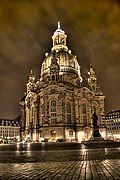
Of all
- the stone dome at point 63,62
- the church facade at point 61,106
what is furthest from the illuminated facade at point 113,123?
the stone dome at point 63,62

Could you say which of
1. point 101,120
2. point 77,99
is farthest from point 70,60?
point 101,120

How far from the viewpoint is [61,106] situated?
247 feet

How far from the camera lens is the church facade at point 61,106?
73875 millimetres

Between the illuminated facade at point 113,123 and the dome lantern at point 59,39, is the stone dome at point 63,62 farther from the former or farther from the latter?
the illuminated facade at point 113,123

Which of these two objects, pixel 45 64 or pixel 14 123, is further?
pixel 14 123

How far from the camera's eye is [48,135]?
237ft

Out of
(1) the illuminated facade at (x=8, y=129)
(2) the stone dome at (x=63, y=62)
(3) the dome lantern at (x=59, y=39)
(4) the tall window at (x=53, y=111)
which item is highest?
(3) the dome lantern at (x=59, y=39)

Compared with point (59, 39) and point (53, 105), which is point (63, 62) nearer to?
point (59, 39)

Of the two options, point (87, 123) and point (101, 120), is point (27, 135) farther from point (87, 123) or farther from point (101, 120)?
point (101, 120)

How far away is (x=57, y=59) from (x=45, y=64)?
8383 millimetres

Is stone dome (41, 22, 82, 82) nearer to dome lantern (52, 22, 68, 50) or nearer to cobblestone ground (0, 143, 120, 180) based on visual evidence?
dome lantern (52, 22, 68, 50)

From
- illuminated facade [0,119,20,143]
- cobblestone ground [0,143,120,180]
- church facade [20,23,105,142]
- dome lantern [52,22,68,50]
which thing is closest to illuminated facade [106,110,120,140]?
church facade [20,23,105,142]

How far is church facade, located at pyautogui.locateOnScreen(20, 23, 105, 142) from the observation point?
73.9 metres

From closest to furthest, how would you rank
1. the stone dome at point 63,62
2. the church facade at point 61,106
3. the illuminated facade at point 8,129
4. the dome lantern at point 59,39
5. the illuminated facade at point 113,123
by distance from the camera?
the church facade at point 61,106
the stone dome at point 63,62
the dome lantern at point 59,39
the illuminated facade at point 113,123
the illuminated facade at point 8,129
